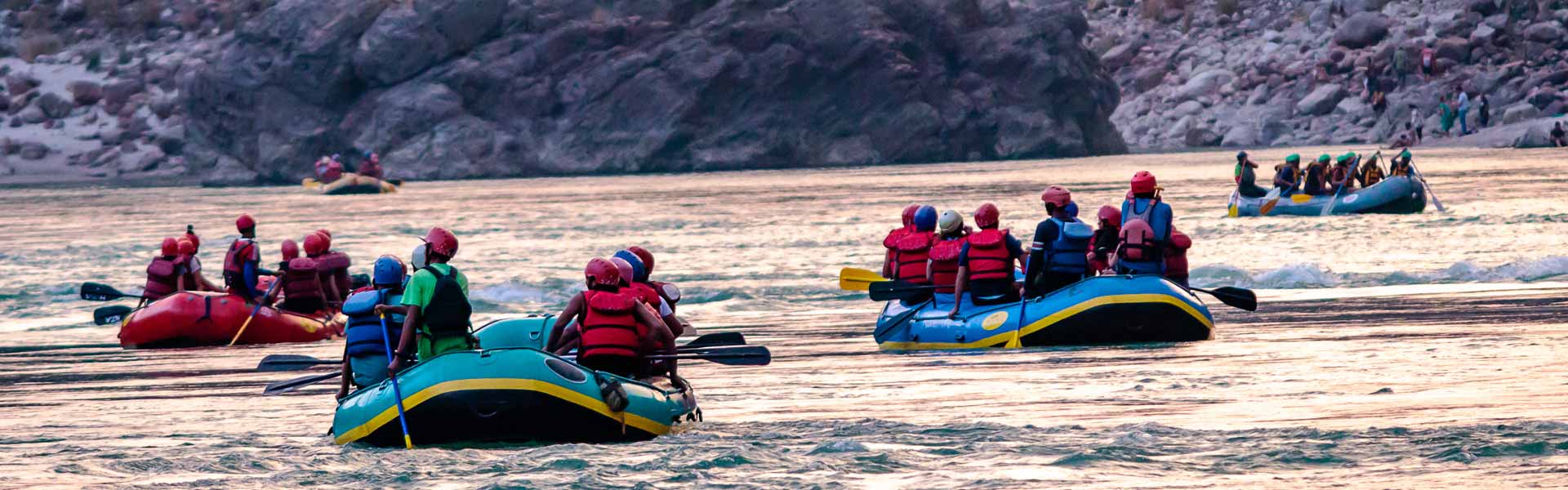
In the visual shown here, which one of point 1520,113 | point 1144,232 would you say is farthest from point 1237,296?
point 1520,113

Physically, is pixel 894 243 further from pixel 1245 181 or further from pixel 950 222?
pixel 1245 181

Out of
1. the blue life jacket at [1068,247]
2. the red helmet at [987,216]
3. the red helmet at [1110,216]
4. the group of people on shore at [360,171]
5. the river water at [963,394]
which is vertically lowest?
the river water at [963,394]

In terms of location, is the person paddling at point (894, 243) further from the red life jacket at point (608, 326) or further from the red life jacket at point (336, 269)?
the red life jacket at point (608, 326)

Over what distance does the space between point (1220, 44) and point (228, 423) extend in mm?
124687

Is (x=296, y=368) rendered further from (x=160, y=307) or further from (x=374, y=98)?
(x=374, y=98)

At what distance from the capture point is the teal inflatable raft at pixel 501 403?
46.1ft

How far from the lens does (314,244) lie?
76.2 feet

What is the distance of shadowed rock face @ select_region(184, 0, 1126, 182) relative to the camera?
9844 cm

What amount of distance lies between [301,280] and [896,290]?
7452 mm

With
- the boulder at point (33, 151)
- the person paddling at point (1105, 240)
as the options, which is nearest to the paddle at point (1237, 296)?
the person paddling at point (1105, 240)

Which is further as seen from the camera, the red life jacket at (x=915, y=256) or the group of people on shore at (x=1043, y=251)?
the red life jacket at (x=915, y=256)

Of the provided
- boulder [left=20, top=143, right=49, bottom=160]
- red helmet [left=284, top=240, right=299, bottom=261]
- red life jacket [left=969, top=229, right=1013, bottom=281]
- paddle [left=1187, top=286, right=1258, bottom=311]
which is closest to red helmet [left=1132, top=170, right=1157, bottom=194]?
paddle [left=1187, top=286, right=1258, bottom=311]

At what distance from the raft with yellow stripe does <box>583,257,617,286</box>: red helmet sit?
6619mm

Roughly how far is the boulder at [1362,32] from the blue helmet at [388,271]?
363 feet
